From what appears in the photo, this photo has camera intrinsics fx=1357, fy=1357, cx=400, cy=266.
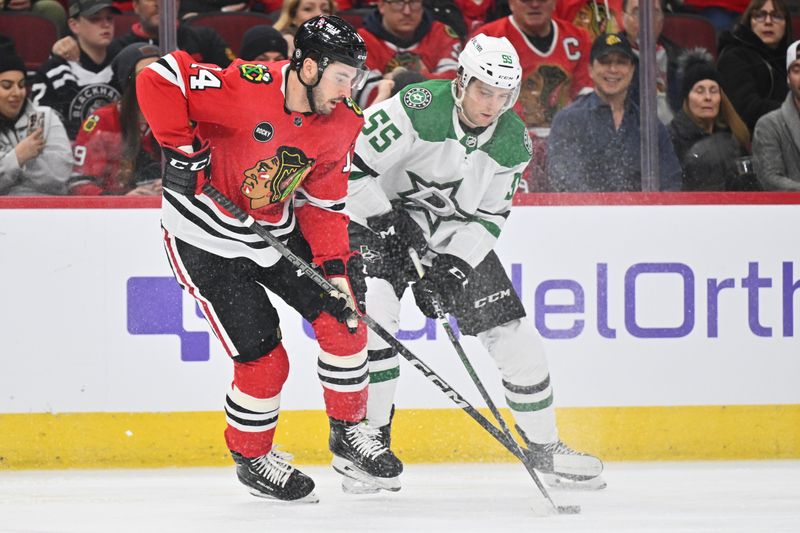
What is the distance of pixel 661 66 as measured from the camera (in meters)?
4.72

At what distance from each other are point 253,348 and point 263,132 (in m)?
0.56

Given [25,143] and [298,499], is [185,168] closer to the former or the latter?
[298,499]

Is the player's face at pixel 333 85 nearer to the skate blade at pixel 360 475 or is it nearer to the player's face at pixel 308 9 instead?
the skate blade at pixel 360 475

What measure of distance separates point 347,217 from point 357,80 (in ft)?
1.28

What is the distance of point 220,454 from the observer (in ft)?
14.9

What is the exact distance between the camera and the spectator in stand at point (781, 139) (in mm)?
4730

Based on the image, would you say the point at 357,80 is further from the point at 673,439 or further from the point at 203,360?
the point at 673,439

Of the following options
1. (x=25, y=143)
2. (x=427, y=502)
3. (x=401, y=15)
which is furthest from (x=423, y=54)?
(x=427, y=502)

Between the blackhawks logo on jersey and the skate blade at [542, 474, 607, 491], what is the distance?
4.18 feet

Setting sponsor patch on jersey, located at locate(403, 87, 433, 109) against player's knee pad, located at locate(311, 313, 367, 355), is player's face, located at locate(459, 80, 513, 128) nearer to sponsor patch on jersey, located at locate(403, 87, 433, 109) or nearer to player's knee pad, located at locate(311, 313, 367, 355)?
sponsor patch on jersey, located at locate(403, 87, 433, 109)

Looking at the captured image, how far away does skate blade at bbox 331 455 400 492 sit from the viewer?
12.6 feet

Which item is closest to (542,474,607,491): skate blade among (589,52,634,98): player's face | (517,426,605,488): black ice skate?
(517,426,605,488): black ice skate

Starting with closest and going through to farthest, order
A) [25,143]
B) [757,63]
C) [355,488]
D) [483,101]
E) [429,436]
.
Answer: [483,101] → [355,488] → [25,143] → [429,436] → [757,63]

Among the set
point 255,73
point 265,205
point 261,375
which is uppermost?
point 255,73
